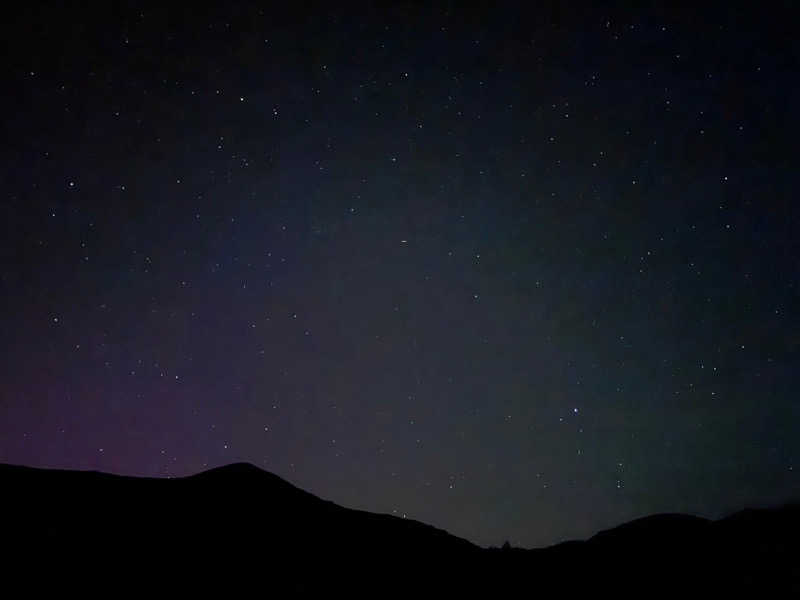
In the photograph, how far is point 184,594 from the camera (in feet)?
39.0

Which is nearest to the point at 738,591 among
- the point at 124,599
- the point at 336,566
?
the point at 336,566

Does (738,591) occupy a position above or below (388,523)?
below

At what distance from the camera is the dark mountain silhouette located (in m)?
12.7

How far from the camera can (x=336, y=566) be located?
613 inches

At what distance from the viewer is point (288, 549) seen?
52.0ft

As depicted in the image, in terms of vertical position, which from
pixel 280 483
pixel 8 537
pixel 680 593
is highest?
pixel 280 483

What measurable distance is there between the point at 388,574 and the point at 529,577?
461 centimetres

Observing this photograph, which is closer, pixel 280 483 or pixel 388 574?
pixel 388 574

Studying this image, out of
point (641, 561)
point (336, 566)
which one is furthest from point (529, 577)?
point (336, 566)

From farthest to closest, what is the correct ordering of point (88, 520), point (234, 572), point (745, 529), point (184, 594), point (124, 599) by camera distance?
point (745, 529)
point (88, 520)
point (234, 572)
point (184, 594)
point (124, 599)

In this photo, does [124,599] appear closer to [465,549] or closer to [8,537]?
[8,537]

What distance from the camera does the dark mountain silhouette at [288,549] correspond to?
12734 millimetres

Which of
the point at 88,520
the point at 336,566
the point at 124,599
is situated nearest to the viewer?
the point at 124,599

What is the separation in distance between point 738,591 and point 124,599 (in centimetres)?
1391
